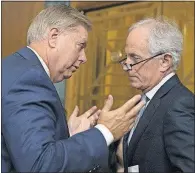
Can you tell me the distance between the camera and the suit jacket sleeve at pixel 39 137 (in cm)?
152

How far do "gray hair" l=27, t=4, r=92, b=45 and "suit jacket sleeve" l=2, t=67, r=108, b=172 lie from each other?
0.83 feet

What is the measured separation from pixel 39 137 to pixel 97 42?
9.08ft

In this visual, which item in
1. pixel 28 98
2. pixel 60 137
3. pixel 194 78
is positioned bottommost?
pixel 194 78

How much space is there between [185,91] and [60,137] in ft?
2.00

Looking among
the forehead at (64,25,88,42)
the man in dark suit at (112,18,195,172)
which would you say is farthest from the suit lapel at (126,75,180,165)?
the forehead at (64,25,88,42)

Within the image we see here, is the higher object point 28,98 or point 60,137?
point 28,98

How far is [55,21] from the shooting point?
1.82 meters

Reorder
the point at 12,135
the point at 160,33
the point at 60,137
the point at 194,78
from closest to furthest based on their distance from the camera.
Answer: the point at 12,135 → the point at 60,137 → the point at 160,33 → the point at 194,78

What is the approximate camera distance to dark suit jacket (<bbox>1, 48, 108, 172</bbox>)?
152 cm

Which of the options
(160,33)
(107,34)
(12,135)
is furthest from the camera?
(107,34)

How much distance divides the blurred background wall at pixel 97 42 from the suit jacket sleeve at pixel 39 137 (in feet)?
8.01

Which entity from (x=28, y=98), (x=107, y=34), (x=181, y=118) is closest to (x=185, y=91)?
(x=181, y=118)

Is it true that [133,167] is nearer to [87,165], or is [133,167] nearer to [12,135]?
[87,165]

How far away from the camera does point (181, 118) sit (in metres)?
1.80
